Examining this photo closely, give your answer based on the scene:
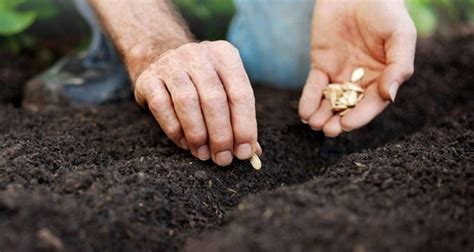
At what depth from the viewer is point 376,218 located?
1069 mm

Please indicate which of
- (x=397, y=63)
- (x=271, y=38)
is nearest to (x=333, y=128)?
→ (x=397, y=63)

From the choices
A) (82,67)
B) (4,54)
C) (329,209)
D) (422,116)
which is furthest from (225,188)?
(4,54)

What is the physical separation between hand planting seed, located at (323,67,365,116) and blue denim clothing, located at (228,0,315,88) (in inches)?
16.0

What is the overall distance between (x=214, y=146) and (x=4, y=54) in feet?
5.36

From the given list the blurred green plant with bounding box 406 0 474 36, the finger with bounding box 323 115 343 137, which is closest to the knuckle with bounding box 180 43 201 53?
the finger with bounding box 323 115 343 137

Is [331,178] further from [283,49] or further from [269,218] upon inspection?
[283,49]

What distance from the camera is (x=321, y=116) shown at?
5.93 ft

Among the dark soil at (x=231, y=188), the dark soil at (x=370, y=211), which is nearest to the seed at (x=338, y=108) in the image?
the dark soil at (x=231, y=188)

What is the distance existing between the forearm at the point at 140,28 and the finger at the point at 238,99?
255mm

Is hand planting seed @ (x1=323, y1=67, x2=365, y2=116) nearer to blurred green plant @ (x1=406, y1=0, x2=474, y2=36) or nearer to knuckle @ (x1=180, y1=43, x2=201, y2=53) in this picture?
knuckle @ (x1=180, y1=43, x2=201, y2=53)

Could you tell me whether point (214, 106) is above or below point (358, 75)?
above

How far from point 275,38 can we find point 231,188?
1030 mm

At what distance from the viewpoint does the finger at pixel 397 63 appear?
1.64 metres

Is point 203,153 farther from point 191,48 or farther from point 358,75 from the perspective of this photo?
point 358,75
